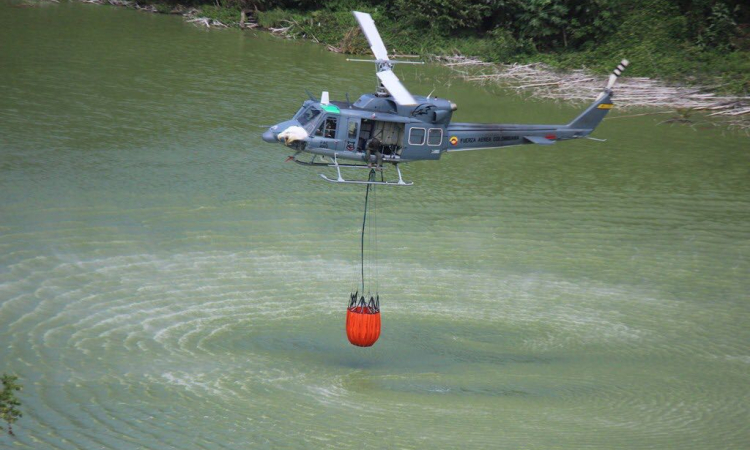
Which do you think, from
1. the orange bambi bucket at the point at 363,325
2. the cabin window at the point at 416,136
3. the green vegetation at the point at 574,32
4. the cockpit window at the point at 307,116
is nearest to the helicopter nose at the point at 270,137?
the cockpit window at the point at 307,116

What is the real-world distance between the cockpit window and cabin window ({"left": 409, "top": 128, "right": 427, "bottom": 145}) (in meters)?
1.15

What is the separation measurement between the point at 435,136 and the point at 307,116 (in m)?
1.57

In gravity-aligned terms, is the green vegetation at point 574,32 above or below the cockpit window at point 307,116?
above

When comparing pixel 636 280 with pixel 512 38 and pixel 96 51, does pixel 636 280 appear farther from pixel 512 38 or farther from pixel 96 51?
pixel 96 51

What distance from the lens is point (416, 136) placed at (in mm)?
11227

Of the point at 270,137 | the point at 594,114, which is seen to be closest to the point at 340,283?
the point at 270,137

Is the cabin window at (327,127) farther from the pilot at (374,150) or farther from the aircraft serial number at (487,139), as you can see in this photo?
the aircraft serial number at (487,139)

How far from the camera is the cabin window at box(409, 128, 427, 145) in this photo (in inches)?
441

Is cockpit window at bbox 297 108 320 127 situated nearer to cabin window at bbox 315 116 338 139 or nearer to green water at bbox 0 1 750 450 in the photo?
cabin window at bbox 315 116 338 139

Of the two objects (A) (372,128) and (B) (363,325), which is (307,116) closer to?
(A) (372,128)

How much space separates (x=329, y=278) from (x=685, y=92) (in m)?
13.4

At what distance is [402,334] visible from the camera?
13.4m

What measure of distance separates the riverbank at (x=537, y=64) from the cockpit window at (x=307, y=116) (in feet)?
46.8

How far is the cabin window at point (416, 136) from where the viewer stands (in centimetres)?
1120
